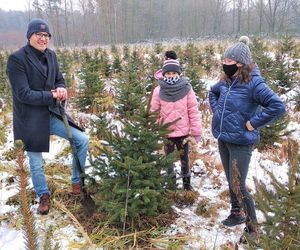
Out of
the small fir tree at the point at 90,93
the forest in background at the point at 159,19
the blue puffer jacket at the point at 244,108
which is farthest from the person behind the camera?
the forest in background at the point at 159,19

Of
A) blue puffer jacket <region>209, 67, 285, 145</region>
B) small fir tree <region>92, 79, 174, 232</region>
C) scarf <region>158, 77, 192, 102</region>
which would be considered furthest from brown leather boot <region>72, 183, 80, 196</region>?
blue puffer jacket <region>209, 67, 285, 145</region>

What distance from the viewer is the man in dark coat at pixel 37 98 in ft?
11.7

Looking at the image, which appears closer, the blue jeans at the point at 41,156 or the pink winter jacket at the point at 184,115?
the blue jeans at the point at 41,156

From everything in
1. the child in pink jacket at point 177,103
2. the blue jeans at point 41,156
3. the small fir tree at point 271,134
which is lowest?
the small fir tree at point 271,134

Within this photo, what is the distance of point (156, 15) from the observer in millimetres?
58500

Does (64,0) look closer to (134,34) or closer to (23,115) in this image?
(134,34)

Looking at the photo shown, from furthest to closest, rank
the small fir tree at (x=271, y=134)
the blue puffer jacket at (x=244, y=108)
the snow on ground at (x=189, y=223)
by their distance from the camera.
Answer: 1. the small fir tree at (x=271, y=134)
2. the snow on ground at (x=189, y=223)
3. the blue puffer jacket at (x=244, y=108)

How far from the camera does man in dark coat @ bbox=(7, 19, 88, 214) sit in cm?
358

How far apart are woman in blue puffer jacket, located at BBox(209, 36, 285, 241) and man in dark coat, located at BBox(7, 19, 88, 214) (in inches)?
65.6

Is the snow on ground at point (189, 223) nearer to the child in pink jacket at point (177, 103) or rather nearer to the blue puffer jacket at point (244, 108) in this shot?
the child in pink jacket at point (177, 103)

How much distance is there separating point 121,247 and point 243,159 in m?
1.49

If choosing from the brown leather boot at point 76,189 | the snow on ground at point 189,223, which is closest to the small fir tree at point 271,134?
the snow on ground at point 189,223

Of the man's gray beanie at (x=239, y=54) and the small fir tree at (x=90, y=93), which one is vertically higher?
the man's gray beanie at (x=239, y=54)

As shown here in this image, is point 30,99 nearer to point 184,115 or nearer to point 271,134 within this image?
point 184,115
